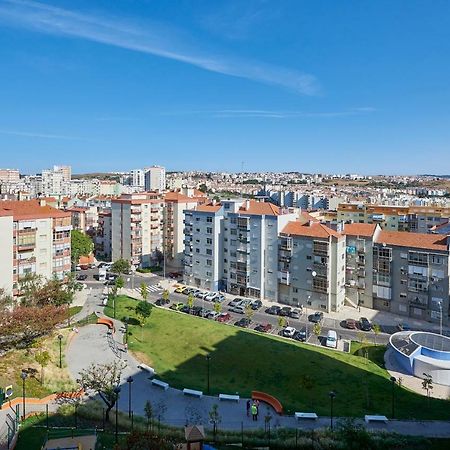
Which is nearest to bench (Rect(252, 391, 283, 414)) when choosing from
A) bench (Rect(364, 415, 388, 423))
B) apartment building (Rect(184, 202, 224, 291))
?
bench (Rect(364, 415, 388, 423))

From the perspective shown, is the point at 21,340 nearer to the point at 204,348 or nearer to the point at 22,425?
the point at 22,425

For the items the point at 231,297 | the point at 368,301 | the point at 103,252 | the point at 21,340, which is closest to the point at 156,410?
the point at 21,340

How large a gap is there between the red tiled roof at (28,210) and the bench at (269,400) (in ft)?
80.6

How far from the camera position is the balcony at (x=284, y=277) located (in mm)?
44156

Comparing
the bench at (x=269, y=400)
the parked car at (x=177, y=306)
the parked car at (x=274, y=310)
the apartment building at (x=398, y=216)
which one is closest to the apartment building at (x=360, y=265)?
the parked car at (x=274, y=310)

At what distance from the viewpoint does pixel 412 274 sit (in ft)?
132

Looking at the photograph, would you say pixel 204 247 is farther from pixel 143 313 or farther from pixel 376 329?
pixel 376 329

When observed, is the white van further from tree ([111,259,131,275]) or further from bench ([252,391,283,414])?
tree ([111,259,131,275])

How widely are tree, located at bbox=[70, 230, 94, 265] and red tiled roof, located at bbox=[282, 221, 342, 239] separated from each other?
29539 mm

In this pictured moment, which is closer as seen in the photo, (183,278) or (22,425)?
(22,425)

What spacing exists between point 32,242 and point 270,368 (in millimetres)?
23055

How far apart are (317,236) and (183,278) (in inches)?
739

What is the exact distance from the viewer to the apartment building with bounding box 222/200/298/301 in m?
45.3

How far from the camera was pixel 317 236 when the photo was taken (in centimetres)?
4225
